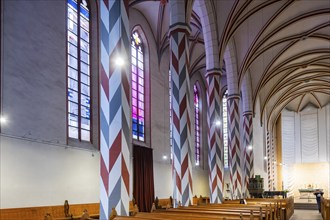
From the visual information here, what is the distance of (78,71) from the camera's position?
13.1m

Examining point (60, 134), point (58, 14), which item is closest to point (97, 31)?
point (58, 14)

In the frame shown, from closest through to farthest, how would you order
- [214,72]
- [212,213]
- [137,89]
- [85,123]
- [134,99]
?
[212,213] → [85,123] → [214,72] → [134,99] → [137,89]

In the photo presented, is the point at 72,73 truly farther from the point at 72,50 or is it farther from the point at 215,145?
the point at 215,145

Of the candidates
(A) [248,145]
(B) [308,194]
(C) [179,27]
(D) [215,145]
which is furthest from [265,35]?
(B) [308,194]

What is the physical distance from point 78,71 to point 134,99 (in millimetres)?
A: 4108

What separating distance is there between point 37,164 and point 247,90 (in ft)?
52.5

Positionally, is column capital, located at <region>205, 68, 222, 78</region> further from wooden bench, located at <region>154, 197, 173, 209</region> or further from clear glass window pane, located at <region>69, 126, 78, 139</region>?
wooden bench, located at <region>154, 197, 173, 209</region>

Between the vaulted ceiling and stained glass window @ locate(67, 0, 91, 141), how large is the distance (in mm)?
2627

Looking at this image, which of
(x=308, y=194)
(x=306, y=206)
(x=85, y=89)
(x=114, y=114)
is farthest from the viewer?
(x=308, y=194)

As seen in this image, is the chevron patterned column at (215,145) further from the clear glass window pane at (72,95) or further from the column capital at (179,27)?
the clear glass window pane at (72,95)

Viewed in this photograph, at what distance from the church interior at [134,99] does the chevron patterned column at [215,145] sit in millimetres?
41

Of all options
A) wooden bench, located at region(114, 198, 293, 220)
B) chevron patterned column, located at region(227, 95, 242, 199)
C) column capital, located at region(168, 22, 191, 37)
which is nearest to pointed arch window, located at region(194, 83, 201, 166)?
chevron patterned column, located at region(227, 95, 242, 199)

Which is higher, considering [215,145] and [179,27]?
[179,27]

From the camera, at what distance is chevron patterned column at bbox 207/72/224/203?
1413 centimetres
